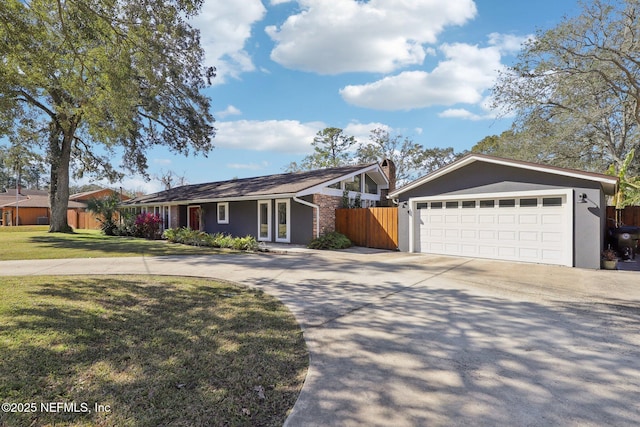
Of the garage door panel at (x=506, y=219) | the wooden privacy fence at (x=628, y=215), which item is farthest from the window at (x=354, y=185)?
the wooden privacy fence at (x=628, y=215)

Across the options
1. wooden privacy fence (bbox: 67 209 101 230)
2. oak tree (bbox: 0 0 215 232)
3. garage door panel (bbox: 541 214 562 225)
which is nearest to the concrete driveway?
garage door panel (bbox: 541 214 562 225)

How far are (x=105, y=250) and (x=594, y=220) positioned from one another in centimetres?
1618

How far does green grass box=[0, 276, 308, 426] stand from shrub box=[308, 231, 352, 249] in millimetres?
8354

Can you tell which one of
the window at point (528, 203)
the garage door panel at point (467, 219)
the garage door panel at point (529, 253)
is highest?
the window at point (528, 203)

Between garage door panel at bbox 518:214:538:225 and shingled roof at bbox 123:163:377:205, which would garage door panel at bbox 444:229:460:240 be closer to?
garage door panel at bbox 518:214:538:225

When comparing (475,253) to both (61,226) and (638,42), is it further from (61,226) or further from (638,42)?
(61,226)

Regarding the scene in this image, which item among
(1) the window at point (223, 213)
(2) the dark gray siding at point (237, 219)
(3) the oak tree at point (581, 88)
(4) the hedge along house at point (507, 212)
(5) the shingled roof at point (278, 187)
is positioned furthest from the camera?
(1) the window at point (223, 213)

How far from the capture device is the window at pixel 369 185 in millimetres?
18078

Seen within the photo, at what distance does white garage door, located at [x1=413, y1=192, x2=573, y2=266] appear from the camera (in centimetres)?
977

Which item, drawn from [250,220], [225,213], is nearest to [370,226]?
[250,220]

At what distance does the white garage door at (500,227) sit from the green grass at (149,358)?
8666 millimetres

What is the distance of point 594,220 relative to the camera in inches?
362

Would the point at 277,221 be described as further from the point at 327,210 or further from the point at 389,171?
the point at 389,171

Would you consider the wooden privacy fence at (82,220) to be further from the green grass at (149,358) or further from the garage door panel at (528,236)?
the garage door panel at (528,236)
